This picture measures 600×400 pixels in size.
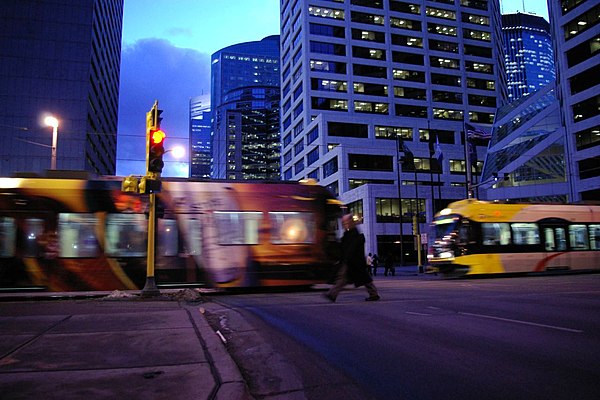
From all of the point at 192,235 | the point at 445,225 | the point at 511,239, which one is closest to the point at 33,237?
the point at 192,235

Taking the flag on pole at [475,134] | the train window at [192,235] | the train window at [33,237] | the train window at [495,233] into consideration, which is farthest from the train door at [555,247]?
the train window at [33,237]

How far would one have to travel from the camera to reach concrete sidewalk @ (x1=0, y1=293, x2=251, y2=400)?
3.69m

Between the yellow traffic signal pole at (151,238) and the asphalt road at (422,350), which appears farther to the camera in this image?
the yellow traffic signal pole at (151,238)

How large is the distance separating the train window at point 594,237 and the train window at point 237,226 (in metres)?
18.8

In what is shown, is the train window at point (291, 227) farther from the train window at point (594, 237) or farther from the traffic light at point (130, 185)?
the train window at point (594, 237)

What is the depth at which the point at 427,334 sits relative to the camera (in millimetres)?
6301

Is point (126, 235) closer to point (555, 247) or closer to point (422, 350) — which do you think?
point (422, 350)

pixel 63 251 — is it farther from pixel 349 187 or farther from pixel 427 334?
pixel 349 187

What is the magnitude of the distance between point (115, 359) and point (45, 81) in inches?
2563

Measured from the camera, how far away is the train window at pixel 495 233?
70.0 feet

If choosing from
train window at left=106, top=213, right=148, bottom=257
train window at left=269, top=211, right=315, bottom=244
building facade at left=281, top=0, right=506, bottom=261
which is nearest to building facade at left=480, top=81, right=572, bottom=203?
building facade at left=281, top=0, right=506, bottom=261

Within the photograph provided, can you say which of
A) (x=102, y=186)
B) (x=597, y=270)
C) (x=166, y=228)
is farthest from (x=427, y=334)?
(x=597, y=270)

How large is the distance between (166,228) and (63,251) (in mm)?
3096

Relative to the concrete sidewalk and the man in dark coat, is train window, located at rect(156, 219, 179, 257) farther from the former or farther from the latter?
the man in dark coat
